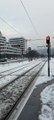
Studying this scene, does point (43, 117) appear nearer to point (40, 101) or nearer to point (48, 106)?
point (48, 106)

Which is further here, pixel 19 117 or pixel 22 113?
pixel 22 113

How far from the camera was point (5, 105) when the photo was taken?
1000 centimetres

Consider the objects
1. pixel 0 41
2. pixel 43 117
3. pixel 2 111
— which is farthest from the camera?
pixel 0 41

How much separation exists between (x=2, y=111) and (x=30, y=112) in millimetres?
1007

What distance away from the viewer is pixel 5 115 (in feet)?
27.5

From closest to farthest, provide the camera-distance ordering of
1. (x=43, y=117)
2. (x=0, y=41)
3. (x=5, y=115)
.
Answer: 1. (x=43, y=117)
2. (x=5, y=115)
3. (x=0, y=41)

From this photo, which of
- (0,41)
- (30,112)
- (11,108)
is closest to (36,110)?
(30,112)

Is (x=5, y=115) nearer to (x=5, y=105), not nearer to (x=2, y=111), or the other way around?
(x=2, y=111)

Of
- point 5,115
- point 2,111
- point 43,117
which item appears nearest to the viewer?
point 43,117

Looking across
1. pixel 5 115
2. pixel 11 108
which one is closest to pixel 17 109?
pixel 11 108

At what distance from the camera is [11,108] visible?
9391 mm

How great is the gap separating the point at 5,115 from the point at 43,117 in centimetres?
129

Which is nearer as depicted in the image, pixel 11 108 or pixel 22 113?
pixel 22 113

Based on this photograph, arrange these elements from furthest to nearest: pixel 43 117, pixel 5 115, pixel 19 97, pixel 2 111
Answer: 1. pixel 19 97
2. pixel 2 111
3. pixel 5 115
4. pixel 43 117
